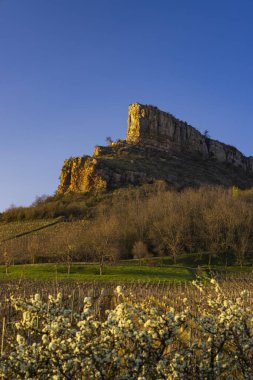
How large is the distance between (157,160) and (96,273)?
9437cm

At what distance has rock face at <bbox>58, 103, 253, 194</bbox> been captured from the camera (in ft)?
401

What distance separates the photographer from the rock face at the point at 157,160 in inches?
4818

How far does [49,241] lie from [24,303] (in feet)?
221

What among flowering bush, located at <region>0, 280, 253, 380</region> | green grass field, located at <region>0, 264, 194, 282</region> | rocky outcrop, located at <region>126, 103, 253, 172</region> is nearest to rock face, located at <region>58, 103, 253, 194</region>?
rocky outcrop, located at <region>126, 103, 253, 172</region>

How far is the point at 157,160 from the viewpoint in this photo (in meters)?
141

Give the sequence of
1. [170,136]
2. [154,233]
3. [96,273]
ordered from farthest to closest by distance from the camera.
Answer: [170,136], [154,233], [96,273]

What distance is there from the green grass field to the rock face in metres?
66.3

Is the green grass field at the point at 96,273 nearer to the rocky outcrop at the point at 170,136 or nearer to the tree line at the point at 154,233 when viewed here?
the tree line at the point at 154,233

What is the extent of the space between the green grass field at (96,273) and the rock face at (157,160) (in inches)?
2612

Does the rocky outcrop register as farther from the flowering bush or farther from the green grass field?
the flowering bush

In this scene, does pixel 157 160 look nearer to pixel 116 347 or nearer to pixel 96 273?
pixel 96 273

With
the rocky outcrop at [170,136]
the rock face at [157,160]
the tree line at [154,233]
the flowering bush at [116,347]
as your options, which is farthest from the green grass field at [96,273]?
the rocky outcrop at [170,136]

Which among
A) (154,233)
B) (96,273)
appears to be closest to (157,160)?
(154,233)

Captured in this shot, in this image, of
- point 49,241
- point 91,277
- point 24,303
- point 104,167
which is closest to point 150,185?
point 104,167
